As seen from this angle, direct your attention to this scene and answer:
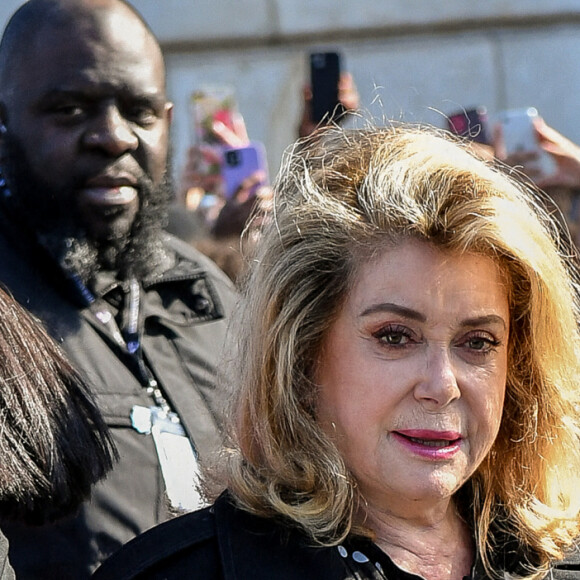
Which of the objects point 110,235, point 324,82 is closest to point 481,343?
point 110,235

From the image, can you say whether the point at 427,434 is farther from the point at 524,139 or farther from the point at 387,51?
the point at 387,51

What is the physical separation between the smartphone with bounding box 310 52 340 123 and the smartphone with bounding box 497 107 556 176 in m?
0.63

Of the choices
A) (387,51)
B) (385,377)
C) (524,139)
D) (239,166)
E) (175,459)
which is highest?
(385,377)

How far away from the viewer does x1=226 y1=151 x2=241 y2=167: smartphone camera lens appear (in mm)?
4160

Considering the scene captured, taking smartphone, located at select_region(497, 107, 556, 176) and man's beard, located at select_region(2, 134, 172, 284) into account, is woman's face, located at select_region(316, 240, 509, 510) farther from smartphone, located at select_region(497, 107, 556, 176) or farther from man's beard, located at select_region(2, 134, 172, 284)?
smartphone, located at select_region(497, 107, 556, 176)

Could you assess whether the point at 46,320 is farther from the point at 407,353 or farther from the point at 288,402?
the point at 407,353

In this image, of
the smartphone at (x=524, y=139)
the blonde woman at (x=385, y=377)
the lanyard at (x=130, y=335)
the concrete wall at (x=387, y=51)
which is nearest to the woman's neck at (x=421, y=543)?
the blonde woman at (x=385, y=377)

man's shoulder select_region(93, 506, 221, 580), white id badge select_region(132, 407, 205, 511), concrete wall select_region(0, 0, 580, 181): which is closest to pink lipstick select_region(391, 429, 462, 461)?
man's shoulder select_region(93, 506, 221, 580)

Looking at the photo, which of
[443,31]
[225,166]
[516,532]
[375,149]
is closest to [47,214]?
[375,149]

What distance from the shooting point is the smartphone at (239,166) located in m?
4.12

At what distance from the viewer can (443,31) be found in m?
7.37

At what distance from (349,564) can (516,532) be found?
344 mm

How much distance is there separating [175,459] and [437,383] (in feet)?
2.53

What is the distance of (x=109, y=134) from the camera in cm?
270
